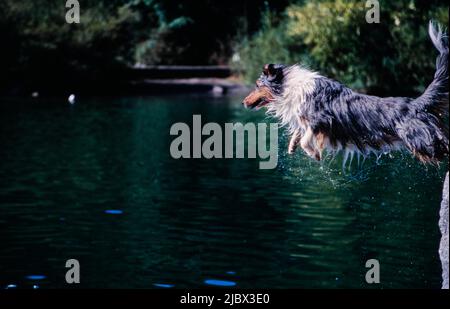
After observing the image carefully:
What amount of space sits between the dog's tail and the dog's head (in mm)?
1657

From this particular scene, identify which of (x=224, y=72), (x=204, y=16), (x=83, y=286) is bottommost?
(x=83, y=286)

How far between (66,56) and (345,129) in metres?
42.9

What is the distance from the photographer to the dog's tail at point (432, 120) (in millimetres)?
8547

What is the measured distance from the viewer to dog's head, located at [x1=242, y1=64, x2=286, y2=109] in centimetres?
977

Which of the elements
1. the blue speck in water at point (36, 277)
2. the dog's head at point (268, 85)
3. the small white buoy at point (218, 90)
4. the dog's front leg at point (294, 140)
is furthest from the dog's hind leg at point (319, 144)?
the small white buoy at point (218, 90)

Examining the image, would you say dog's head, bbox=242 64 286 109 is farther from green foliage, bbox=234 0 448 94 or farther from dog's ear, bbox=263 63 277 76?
green foliage, bbox=234 0 448 94

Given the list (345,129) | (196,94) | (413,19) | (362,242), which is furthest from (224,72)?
(345,129)

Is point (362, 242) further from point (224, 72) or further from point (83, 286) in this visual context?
point (224, 72)

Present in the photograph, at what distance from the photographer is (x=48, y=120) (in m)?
33.6

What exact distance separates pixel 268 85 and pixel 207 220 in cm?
768

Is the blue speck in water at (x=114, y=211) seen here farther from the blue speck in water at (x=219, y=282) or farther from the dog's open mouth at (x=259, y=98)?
the dog's open mouth at (x=259, y=98)

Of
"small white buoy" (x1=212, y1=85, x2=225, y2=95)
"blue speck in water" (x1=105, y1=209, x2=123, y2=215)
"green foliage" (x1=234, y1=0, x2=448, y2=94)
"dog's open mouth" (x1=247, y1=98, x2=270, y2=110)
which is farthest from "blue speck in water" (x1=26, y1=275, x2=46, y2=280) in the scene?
"small white buoy" (x1=212, y1=85, x2=225, y2=95)
